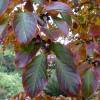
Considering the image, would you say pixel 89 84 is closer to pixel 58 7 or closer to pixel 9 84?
pixel 58 7

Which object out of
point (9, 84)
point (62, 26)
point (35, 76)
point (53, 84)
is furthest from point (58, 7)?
point (9, 84)

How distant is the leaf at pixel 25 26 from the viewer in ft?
1.82

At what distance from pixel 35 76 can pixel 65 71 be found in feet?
0.19

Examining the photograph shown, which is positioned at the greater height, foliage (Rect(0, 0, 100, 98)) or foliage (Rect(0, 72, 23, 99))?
foliage (Rect(0, 0, 100, 98))

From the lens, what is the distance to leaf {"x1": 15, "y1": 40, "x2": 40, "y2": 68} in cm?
62

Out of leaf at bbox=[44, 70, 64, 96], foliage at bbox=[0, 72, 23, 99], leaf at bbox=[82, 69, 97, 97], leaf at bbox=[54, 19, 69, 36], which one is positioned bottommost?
foliage at bbox=[0, 72, 23, 99]

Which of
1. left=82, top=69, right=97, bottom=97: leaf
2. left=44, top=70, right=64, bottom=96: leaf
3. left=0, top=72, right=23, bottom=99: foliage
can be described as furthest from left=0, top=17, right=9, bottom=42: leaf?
left=0, top=72, right=23, bottom=99: foliage

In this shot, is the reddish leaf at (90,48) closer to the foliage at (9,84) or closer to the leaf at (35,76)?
the leaf at (35,76)

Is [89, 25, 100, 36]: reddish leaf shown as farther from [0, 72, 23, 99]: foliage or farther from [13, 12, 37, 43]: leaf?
[0, 72, 23, 99]: foliage

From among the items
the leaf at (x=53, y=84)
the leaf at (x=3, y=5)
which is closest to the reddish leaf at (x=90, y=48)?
the leaf at (x=53, y=84)

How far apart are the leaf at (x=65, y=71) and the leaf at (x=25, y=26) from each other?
0.07 meters

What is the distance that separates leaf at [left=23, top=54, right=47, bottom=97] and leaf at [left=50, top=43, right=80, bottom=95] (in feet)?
0.10

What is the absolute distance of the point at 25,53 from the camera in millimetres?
624

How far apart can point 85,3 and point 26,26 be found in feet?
1.77
